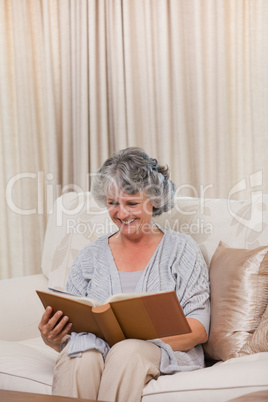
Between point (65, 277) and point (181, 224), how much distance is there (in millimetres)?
631

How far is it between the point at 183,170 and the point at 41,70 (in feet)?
4.19

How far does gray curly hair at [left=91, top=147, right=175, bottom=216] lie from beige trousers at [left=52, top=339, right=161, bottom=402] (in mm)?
625

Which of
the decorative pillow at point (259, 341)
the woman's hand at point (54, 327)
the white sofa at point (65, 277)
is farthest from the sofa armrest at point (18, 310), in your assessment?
the decorative pillow at point (259, 341)

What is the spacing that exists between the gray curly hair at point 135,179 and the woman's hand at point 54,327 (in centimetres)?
54

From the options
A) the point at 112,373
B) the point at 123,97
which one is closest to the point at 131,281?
the point at 112,373

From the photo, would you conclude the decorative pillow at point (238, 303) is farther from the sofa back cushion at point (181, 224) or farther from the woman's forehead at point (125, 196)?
the woman's forehead at point (125, 196)

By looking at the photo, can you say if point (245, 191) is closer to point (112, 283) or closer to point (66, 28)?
point (112, 283)

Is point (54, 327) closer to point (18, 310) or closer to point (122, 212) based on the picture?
point (122, 212)

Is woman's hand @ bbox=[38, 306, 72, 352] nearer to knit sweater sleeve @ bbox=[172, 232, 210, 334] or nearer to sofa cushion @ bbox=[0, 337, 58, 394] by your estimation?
sofa cushion @ bbox=[0, 337, 58, 394]

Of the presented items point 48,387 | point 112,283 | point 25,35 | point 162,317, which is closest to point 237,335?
point 162,317

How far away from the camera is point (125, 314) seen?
164 cm

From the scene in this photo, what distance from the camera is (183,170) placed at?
3.28 metres

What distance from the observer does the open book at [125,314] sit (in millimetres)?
1582

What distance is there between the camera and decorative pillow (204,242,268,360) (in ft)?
5.98
